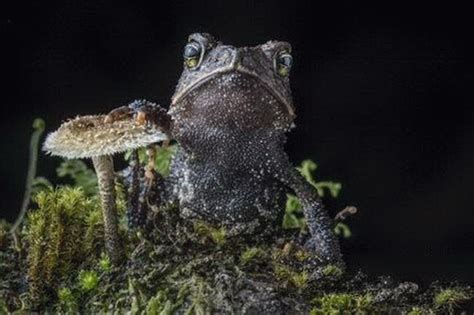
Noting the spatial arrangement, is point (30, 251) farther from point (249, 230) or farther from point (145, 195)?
point (249, 230)

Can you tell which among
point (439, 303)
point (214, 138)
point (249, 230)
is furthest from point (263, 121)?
point (439, 303)

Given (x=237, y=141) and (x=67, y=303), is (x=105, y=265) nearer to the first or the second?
(x=67, y=303)

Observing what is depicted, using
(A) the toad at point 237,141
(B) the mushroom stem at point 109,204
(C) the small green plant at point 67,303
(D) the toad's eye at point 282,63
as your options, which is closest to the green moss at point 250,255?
(A) the toad at point 237,141

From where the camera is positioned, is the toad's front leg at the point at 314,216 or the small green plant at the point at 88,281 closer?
the small green plant at the point at 88,281

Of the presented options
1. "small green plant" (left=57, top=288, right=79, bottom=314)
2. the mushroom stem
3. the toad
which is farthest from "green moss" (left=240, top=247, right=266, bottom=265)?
"small green plant" (left=57, top=288, right=79, bottom=314)

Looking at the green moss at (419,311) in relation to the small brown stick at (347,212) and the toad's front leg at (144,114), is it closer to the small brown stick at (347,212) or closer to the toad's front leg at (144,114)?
the small brown stick at (347,212)

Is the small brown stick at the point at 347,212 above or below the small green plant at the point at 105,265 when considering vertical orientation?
above

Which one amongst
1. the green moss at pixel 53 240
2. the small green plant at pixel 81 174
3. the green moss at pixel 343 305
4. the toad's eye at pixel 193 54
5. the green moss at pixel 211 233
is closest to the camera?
the green moss at pixel 343 305

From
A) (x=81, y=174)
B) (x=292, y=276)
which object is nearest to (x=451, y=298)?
(x=292, y=276)
